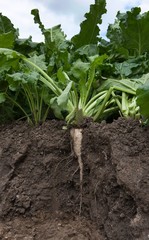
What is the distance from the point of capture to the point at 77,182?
251cm

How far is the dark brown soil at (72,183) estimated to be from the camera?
1.99 m

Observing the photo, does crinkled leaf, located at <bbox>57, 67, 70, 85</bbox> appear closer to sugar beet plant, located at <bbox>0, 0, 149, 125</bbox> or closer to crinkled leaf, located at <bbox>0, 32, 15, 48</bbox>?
sugar beet plant, located at <bbox>0, 0, 149, 125</bbox>

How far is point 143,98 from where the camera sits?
6.58ft

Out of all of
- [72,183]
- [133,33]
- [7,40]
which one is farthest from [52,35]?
[72,183]

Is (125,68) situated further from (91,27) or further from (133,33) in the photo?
(91,27)

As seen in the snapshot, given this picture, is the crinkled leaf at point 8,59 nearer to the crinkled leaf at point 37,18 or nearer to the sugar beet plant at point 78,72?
the sugar beet plant at point 78,72

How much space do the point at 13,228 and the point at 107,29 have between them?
6.75ft

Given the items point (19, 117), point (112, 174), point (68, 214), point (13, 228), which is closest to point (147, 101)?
point (112, 174)

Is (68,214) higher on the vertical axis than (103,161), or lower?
lower

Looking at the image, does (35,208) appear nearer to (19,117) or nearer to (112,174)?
(112,174)

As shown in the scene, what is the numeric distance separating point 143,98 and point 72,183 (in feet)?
2.80

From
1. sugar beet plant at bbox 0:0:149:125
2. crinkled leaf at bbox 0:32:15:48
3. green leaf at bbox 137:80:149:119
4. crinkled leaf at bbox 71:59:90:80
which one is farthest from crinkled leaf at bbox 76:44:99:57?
green leaf at bbox 137:80:149:119

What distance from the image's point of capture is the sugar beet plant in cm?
256

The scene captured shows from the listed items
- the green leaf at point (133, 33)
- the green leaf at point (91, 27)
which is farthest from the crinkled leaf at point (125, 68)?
the green leaf at point (91, 27)
